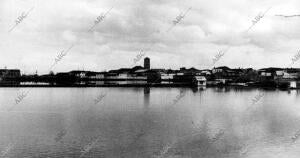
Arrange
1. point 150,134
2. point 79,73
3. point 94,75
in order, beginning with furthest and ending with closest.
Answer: point 79,73 < point 94,75 < point 150,134

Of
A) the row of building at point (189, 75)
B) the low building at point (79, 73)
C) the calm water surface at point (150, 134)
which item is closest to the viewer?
the calm water surface at point (150, 134)

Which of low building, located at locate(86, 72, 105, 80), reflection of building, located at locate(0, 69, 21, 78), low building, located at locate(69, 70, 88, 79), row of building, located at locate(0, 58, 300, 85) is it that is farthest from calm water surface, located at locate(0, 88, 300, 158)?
low building, located at locate(86, 72, 105, 80)

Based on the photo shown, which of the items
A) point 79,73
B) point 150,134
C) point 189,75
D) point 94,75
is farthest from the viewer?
point 79,73

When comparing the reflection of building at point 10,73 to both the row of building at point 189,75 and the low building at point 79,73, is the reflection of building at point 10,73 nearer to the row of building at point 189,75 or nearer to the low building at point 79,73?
the row of building at point 189,75

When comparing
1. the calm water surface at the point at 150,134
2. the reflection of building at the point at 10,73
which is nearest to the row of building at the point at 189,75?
the reflection of building at the point at 10,73

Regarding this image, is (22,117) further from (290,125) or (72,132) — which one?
(290,125)

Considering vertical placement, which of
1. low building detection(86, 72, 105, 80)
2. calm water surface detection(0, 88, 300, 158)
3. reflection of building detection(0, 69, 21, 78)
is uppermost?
reflection of building detection(0, 69, 21, 78)

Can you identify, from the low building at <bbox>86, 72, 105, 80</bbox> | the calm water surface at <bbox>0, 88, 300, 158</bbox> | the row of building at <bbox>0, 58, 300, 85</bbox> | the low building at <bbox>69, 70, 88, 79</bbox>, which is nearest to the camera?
the calm water surface at <bbox>0, 88, 300, 158</bbox>

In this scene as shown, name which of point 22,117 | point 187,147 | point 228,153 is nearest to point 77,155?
point 187,147

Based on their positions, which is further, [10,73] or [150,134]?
[10,73]

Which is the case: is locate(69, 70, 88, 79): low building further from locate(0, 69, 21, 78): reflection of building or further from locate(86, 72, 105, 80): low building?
locate(0, 69, 21, 78): reflection of building

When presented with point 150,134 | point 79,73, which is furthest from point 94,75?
point 150,134

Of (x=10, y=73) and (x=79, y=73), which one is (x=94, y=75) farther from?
(x=10, y=73)
